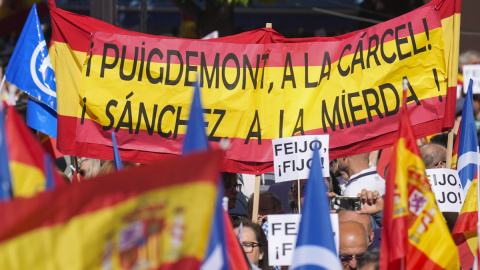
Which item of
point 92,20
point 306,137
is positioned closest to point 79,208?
point 306,137

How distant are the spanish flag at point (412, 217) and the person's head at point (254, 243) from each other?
3.35 ft

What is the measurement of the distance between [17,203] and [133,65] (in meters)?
3.59

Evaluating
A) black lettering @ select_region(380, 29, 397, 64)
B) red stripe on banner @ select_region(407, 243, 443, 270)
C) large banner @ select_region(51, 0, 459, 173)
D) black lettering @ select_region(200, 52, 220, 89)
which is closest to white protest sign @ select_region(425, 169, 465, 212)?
large banner @ select_region(51, 0, 459, 173)

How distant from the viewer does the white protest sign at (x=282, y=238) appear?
184 inches

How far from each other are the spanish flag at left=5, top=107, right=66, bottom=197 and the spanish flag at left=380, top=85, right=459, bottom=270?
5.06 ft

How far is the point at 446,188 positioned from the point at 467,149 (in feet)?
2.23

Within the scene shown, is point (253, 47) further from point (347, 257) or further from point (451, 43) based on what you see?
point (347, 257)

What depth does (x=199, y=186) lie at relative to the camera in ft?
8.27

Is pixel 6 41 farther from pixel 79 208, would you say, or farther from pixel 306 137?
pixel 79 208

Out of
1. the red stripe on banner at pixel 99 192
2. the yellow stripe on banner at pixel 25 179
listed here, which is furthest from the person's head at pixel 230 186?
the red stripe on banner at pixel 99 192

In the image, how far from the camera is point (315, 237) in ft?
12.3

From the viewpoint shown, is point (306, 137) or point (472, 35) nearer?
point (306, 137)

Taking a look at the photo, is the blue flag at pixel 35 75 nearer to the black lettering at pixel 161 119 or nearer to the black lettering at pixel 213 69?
the black lettering at pixel 161 119

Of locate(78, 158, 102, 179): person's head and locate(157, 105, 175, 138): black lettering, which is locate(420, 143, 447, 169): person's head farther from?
locate(78, 158, 102, 179): person's head
